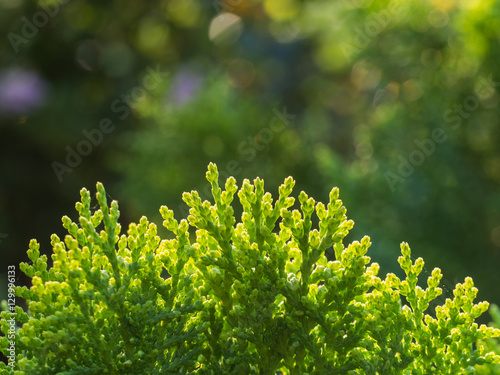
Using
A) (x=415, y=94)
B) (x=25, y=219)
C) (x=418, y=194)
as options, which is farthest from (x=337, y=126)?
(x=25, y=219)

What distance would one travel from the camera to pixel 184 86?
7.73 ft

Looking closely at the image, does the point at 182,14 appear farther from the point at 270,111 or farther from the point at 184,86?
the point at 270,111

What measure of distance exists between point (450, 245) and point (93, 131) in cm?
201

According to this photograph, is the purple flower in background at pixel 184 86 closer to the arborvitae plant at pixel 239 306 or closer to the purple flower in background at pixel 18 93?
the purple flower in background at pixel 18 93

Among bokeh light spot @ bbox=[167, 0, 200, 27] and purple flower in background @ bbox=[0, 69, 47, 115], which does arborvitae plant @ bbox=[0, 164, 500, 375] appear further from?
bokeh light spot @ bbox=[167, 0, 200, 27]

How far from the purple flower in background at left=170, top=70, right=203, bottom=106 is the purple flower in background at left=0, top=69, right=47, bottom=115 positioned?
0.80 metres

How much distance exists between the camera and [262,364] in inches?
22.8

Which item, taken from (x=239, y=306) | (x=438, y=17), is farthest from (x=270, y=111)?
(x=239, y=306)

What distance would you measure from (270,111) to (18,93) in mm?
1586

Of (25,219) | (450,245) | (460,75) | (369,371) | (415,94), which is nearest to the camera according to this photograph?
(369,371)

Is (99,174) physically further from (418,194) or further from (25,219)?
(418,194)

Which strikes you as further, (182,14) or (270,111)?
(182,14)

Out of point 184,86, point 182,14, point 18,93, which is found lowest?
point 184,86

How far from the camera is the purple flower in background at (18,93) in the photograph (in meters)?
2.89
